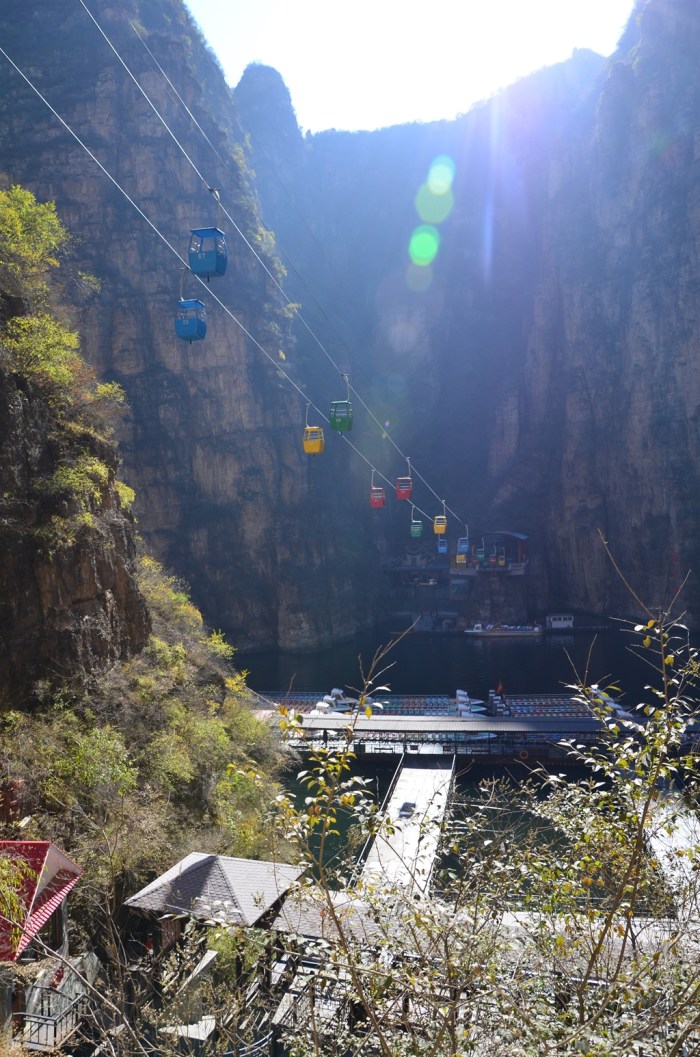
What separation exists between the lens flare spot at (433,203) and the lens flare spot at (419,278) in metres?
4.81

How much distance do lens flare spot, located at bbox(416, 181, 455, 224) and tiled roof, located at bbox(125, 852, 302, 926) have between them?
6176cm

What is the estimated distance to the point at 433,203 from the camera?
62.8 metres

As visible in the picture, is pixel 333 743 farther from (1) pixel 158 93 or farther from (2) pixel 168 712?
(1) pixel 158 93

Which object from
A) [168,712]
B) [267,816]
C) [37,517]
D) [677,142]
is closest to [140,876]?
[168,712]

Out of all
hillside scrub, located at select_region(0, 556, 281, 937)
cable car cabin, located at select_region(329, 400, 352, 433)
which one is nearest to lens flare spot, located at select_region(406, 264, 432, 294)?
cable car cabin, located at select_region(329, 400, 352, 433)

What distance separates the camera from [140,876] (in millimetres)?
10672

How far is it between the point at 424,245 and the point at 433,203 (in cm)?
468

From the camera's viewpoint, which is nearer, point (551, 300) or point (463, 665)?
point (463, 665)

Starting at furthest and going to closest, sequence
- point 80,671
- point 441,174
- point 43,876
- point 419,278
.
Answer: point 441,174 < point 419,278 < point 80,671 < point 43,876

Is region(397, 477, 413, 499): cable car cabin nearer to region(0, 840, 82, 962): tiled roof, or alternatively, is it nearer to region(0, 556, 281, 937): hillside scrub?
region(0, 556, 281, 937): hillside scrub

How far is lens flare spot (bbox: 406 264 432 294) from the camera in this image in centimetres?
6034

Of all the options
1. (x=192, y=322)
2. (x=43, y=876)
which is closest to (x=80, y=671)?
(x=43, y=876)

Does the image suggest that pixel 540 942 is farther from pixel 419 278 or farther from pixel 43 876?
pixel 419 278

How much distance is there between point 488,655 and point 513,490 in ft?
58.3
